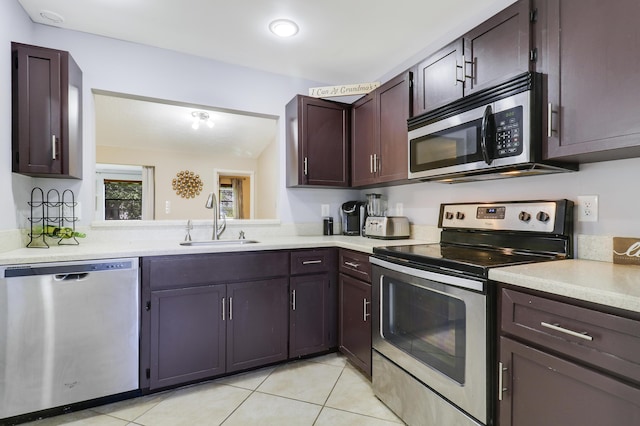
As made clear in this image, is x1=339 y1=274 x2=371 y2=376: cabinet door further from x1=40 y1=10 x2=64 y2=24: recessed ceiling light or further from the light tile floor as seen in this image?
x1=40 y1=10 x2=64 y2=24: recessed ceiling light

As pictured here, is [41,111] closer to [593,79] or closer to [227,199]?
[593,79]

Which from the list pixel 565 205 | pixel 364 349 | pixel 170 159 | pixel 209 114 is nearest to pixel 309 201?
pixel 364 349

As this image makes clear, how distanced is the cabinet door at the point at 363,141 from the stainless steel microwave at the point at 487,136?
0.57m

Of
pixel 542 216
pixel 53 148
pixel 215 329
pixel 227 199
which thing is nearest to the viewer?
pixel 542 216

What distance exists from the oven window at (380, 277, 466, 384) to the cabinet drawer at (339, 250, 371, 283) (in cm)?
24

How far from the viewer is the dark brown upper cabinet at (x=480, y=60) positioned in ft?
4.69

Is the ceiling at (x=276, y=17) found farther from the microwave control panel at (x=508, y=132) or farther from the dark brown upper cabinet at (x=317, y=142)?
the microwave control panel at (x=508, y=132)

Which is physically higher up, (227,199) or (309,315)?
(227,199)

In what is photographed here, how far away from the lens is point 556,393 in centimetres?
102

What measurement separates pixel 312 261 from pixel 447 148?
121cm

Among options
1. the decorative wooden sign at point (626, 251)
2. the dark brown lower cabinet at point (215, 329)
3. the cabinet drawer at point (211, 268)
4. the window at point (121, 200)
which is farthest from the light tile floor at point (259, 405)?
the window at point (121, 200)

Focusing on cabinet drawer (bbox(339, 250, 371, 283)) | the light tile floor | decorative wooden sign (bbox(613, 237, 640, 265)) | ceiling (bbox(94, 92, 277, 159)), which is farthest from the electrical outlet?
ceiling (bbox(94, 92, 277, 159))

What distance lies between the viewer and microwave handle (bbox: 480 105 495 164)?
4.95ft

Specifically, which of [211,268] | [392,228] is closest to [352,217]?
[392,228]
